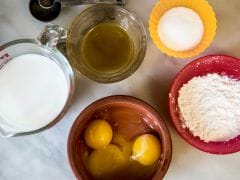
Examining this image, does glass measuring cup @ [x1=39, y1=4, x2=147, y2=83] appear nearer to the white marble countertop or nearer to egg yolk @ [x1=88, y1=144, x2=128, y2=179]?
the white marble countertop

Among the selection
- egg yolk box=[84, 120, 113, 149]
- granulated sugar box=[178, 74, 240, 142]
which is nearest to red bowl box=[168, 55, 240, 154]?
granulated sugar box=[178, 74, 240, 142]

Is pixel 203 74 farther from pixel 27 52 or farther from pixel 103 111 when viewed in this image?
pixel 27 52

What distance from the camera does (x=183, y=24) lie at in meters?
1.05

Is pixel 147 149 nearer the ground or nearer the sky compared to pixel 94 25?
nearer the ground

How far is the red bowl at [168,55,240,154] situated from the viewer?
3.32 ft

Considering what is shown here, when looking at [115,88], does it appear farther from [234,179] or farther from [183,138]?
[234,179]

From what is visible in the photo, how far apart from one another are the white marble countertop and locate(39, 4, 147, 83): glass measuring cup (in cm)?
3

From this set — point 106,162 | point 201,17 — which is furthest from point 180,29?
point 106,162

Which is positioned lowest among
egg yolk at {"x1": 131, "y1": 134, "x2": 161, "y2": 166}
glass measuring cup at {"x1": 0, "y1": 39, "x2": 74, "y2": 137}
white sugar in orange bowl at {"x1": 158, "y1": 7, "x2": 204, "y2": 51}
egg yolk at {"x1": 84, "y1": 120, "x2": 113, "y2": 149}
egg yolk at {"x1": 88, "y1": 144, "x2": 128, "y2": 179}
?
egg yolk at {"x1": 88, "y1": 144, "x2": 128, "y2": 179}

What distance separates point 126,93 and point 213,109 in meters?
0.17

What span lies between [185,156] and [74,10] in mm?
353

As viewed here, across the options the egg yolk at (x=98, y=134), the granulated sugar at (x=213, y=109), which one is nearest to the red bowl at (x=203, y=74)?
the granulated sugar at (x=213, y=109)

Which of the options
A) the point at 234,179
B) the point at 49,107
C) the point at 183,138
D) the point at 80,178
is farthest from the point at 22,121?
the point at 234,179

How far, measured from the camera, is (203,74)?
107cm
